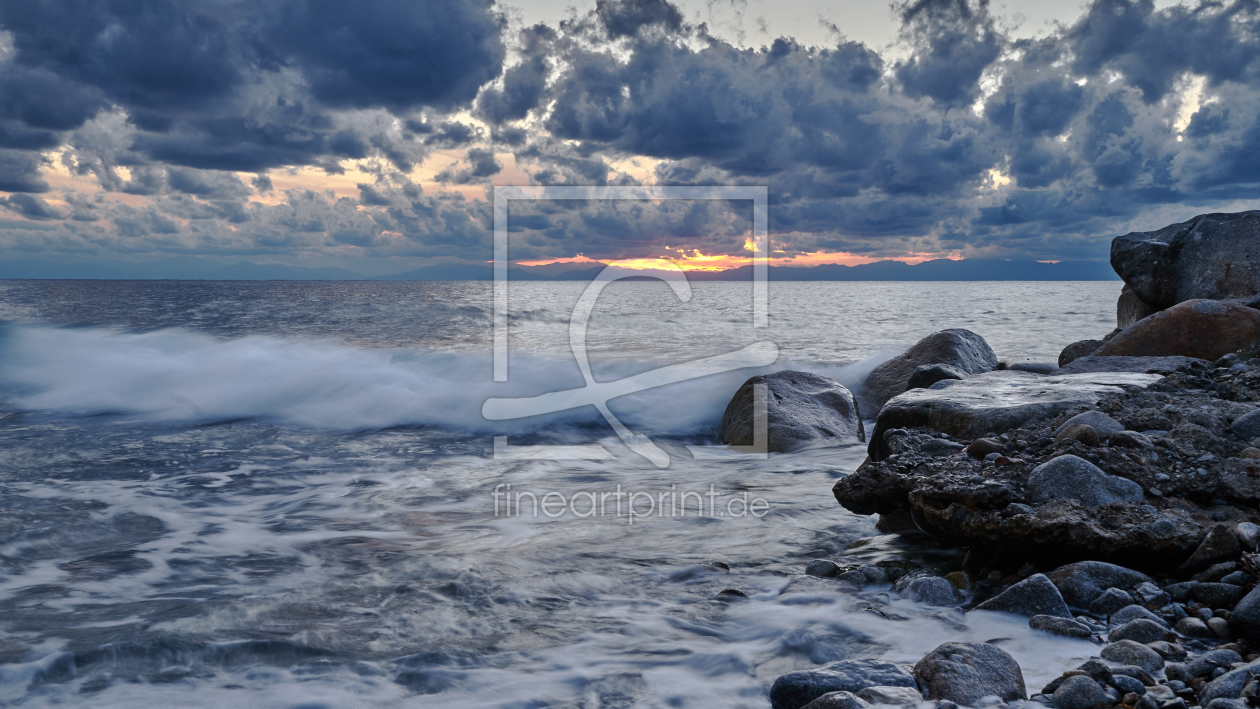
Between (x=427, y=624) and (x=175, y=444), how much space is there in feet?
24.7

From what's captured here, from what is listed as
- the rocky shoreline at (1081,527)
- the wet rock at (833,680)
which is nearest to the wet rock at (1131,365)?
the rocky shoreline at (1081,527)

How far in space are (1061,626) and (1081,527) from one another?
2.28ft

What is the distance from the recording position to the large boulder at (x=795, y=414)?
29.0ft

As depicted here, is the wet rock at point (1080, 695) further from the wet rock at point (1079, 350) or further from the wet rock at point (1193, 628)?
the wet rock at point (1079, 350)

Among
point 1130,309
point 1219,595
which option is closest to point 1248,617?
point 1219,595

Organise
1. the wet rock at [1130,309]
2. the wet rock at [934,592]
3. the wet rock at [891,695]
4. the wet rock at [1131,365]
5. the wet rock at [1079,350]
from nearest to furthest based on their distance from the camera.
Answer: the wet rock at [891,695], the wet rock at [934,592], the wet rock at [1131,365], the wet rock at [1079,350], the wet rock at [1130,309]

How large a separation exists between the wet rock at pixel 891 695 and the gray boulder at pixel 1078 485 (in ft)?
5.80

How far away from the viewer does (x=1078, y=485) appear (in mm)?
3818

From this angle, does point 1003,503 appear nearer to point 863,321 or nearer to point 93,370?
point 93,370

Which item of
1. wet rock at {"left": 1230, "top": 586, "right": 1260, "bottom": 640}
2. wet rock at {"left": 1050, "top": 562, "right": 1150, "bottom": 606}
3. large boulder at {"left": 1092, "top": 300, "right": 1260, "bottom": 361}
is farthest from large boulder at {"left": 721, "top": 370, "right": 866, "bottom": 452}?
wet rock at {"left": 1230, "top": 586, "right": 1260, "bottom": 640}

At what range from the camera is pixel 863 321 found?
1483 inches

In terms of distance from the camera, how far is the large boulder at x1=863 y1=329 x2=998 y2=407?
34.4ft

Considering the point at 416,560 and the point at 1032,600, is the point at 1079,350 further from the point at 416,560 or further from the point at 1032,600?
the point at 416,560

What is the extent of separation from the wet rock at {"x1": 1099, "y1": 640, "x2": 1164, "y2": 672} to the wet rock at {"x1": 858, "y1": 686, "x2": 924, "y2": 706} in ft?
2.61
